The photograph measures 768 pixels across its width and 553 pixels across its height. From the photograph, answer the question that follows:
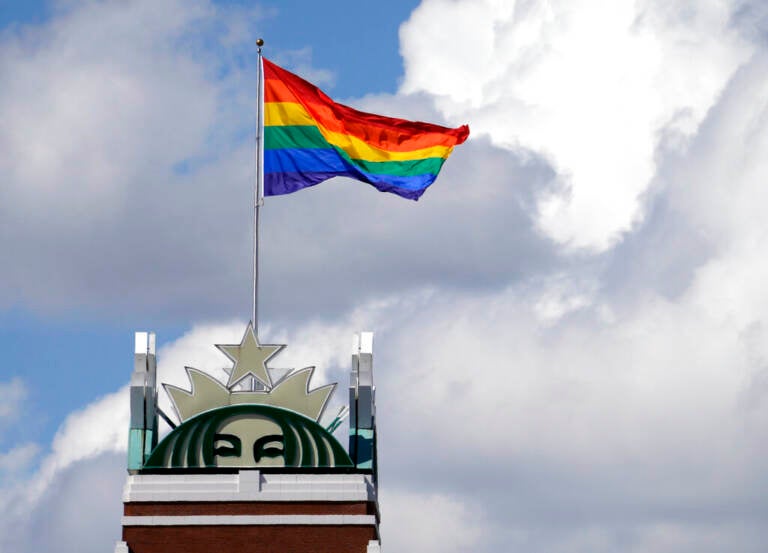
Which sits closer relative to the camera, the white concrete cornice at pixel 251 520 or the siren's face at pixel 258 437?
the white concrete cornice at pixel 251 520

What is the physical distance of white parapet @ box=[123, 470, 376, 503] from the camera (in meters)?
78.8

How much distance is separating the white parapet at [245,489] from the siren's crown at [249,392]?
2.11 meters

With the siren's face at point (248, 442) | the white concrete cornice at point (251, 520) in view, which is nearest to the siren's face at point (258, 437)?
the siren's face at point (248, 442)

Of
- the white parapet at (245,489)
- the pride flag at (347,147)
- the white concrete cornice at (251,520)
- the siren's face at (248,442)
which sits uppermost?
the pride flag at (347,147)

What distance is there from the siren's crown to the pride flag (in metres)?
6.42

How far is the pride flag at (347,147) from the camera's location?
3292 inches

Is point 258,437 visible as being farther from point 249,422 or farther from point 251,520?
point 251,520

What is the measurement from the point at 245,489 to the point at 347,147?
1254 cm

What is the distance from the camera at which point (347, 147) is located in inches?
3297

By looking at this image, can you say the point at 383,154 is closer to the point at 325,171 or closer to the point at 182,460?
the point at 325,171

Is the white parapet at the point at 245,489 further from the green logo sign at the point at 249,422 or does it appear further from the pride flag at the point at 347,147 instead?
the pride flag at the point at 347,147

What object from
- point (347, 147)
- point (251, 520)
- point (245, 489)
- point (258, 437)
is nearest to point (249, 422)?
point (258, 437)

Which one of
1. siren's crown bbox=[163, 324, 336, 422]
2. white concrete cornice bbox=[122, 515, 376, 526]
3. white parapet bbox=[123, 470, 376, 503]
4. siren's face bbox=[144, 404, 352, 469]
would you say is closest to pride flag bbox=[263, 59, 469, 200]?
siren's crown bbox=[163, 324, 336, 422]

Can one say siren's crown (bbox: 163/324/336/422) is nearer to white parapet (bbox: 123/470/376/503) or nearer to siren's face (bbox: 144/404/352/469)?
siren's face (bbox: 144/404/352/469)
